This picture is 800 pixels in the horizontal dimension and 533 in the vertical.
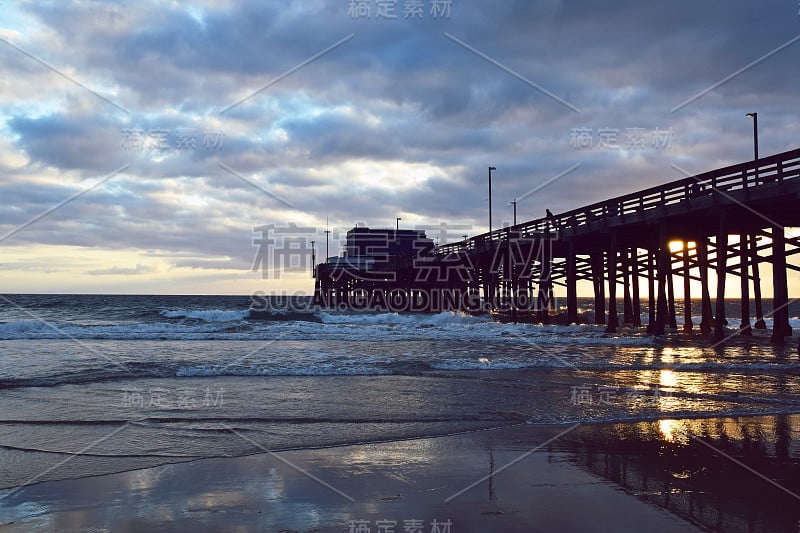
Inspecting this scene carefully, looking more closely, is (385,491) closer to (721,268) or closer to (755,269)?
(721,268)

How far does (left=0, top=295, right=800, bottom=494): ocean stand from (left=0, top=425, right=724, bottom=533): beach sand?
0.66m

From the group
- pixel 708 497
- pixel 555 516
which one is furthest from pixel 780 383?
pixel 555 516

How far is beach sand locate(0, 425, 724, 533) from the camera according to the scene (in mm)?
4652

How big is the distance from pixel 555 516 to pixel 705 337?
2159 centimetres

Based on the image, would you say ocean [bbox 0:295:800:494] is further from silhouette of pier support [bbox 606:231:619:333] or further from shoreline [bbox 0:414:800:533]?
silhouette of pier support [bbox 606:231:619:333]

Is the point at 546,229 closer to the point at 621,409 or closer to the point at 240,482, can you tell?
the point at 621,409

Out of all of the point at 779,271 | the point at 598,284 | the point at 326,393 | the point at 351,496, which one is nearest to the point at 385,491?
the point at 351,496

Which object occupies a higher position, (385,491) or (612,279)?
(612,279)

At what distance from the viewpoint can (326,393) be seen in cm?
1134

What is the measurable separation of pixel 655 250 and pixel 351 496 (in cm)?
2521

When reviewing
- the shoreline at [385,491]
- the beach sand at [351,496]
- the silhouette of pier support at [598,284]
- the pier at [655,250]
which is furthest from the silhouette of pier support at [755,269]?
the beach sand at [351,496]

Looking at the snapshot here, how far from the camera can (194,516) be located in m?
4.82

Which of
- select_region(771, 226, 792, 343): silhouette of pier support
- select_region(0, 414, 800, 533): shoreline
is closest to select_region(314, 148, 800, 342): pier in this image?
select_region(771, 226, 792, 343): silhouette of pier support

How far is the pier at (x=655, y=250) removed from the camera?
18.5m
